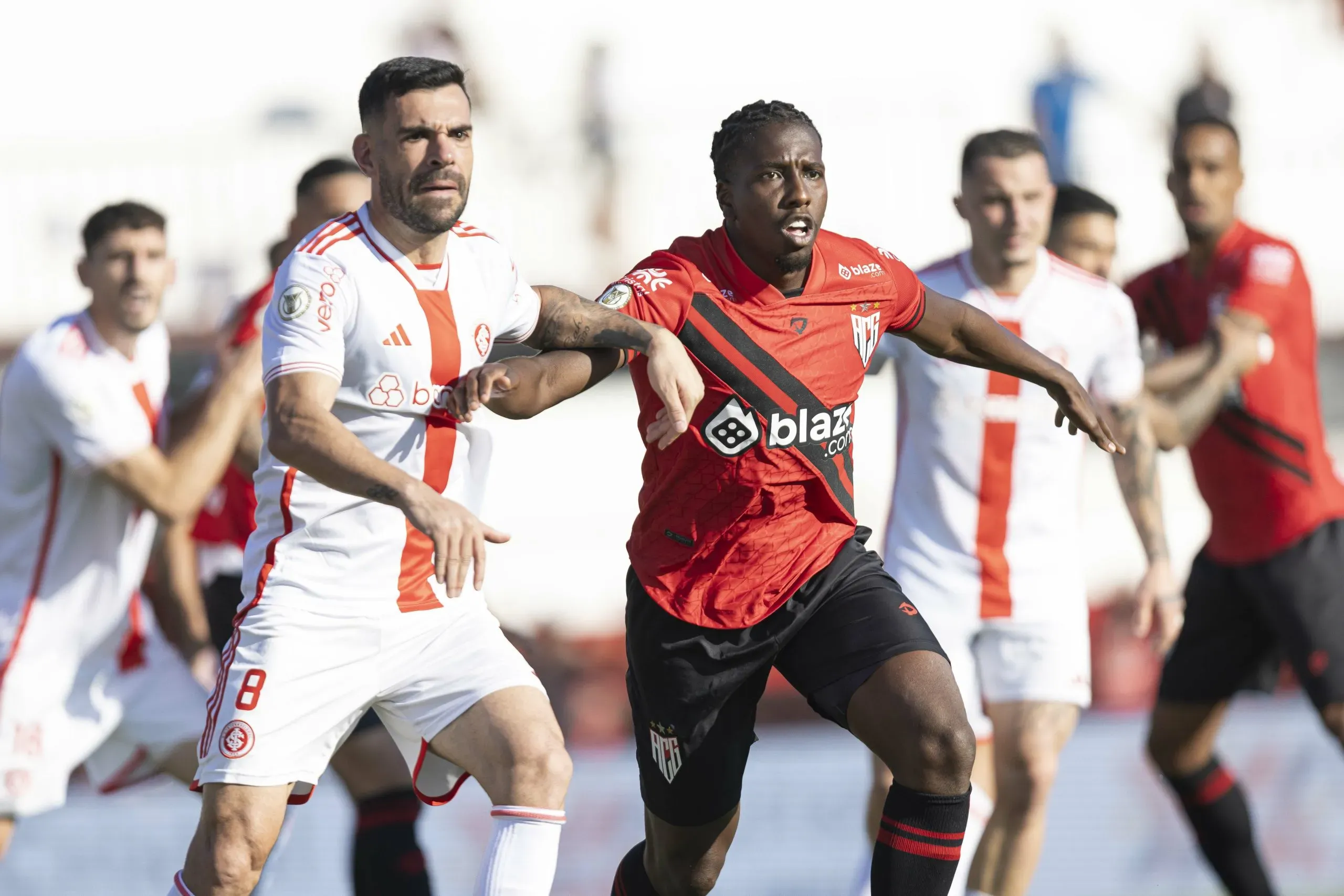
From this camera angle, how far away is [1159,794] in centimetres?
902

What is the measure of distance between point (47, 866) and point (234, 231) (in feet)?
22.0

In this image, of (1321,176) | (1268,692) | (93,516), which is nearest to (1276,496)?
(1268,692)

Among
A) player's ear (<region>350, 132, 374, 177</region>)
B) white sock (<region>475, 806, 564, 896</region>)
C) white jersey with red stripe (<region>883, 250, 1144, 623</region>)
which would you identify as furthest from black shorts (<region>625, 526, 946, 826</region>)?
player's ear (<region>350, 132, 374, 177</region>)

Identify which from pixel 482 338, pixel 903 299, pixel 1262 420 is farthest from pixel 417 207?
pixel 1262 420

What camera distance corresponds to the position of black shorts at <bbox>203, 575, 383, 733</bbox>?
6.95 metres

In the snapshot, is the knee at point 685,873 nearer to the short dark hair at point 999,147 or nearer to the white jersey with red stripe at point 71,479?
the white jersey with red stripe at point 71,479

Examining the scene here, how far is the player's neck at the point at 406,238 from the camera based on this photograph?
15.3 ft

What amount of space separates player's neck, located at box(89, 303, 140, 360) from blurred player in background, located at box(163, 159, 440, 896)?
28cm

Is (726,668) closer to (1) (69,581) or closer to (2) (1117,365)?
(2) (1117,365)

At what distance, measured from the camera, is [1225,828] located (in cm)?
684

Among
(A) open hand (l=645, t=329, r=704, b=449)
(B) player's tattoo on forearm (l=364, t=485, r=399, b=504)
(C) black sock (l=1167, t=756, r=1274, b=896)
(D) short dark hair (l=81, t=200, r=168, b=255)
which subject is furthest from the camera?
(C) black sock (l=1167, t=756, r=1274, b=896)

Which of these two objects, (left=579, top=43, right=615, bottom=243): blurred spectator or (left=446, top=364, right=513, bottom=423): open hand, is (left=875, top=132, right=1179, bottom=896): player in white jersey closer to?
(left=446, top=364, right=513, bottom=423): open hand

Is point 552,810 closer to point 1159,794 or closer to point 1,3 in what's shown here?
point 1159,794

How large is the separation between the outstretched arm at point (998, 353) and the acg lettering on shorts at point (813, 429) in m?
0.40
